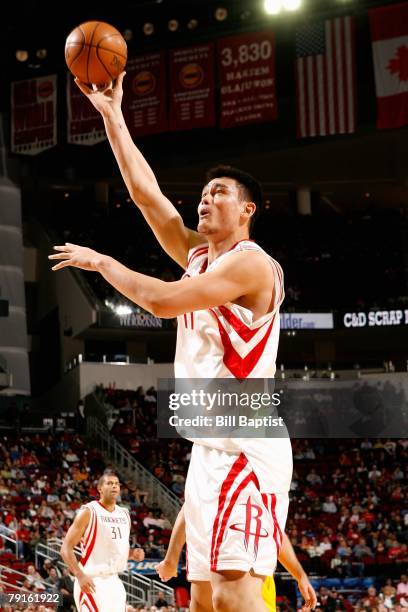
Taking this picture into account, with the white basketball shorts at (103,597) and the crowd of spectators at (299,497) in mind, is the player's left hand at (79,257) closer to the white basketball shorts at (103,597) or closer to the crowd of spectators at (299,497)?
the white basketball shorts at (103,597)

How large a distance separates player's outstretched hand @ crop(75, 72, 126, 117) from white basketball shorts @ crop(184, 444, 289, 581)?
5.36 feet

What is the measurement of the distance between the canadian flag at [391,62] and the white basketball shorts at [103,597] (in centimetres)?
A: 1900

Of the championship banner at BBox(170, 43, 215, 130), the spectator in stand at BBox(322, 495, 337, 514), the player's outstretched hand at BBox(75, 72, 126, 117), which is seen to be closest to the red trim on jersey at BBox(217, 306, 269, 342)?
the player's outstretched hand at BBox(75, 72, 126, 117)

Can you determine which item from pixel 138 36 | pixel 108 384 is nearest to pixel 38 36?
pixel 138 36

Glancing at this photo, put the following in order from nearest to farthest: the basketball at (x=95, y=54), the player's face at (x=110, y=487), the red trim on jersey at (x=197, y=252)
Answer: the red trim on jersey at (x=197, y=252) < the basketball at (x=95, y=54) < the player's face at (x=110, y=487)

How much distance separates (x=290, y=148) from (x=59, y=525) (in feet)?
49.5

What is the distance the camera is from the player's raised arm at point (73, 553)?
27.5 feet

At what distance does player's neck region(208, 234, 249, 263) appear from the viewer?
4.30 m

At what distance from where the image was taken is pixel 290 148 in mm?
29297

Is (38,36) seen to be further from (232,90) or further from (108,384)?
(108,384)

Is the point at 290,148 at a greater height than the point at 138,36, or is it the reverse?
the point at 138,36

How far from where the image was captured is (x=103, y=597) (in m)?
8.71

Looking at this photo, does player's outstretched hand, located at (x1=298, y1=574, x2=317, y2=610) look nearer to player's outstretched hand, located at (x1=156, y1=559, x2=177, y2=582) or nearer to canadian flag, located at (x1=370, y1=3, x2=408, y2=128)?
player's outstretched hand, located at (x1=156, y1=559, x2=177, y2=582)

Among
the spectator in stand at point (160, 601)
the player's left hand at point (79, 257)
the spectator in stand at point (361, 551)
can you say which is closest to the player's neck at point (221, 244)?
the player's left hand at point (79, 257)
